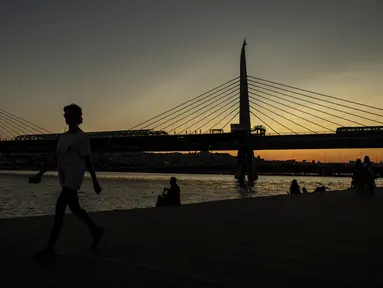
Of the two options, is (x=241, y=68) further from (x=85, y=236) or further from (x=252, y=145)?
(x=85, y=236)

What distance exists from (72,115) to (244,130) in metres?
61.6

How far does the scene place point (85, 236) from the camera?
6.29 metres

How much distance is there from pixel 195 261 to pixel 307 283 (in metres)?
1.30

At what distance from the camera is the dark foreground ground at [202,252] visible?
3.93 meters

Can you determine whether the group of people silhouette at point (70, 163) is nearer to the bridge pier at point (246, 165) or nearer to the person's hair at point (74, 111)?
the person's hair at point (74, 111)

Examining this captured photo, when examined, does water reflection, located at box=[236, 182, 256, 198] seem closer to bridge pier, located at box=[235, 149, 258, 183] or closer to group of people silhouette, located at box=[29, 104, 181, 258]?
bridge pier, located at box=[235, 149, 258, 183]

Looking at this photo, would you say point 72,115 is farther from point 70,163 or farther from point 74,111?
point 70,163

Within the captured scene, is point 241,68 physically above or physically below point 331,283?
above

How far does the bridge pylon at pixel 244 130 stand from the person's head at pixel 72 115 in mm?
60318

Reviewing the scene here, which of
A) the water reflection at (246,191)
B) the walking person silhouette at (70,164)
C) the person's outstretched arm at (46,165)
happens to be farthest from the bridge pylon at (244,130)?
the walking person silhouette at (70,164)

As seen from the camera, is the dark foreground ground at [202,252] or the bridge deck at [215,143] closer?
the dark foreground ground at [202,252]

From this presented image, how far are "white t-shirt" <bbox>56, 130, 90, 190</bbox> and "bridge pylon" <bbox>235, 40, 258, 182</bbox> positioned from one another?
60.5m

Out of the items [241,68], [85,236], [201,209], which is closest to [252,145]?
[241,68]

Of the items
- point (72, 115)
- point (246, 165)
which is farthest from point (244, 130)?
point (72, 115)
